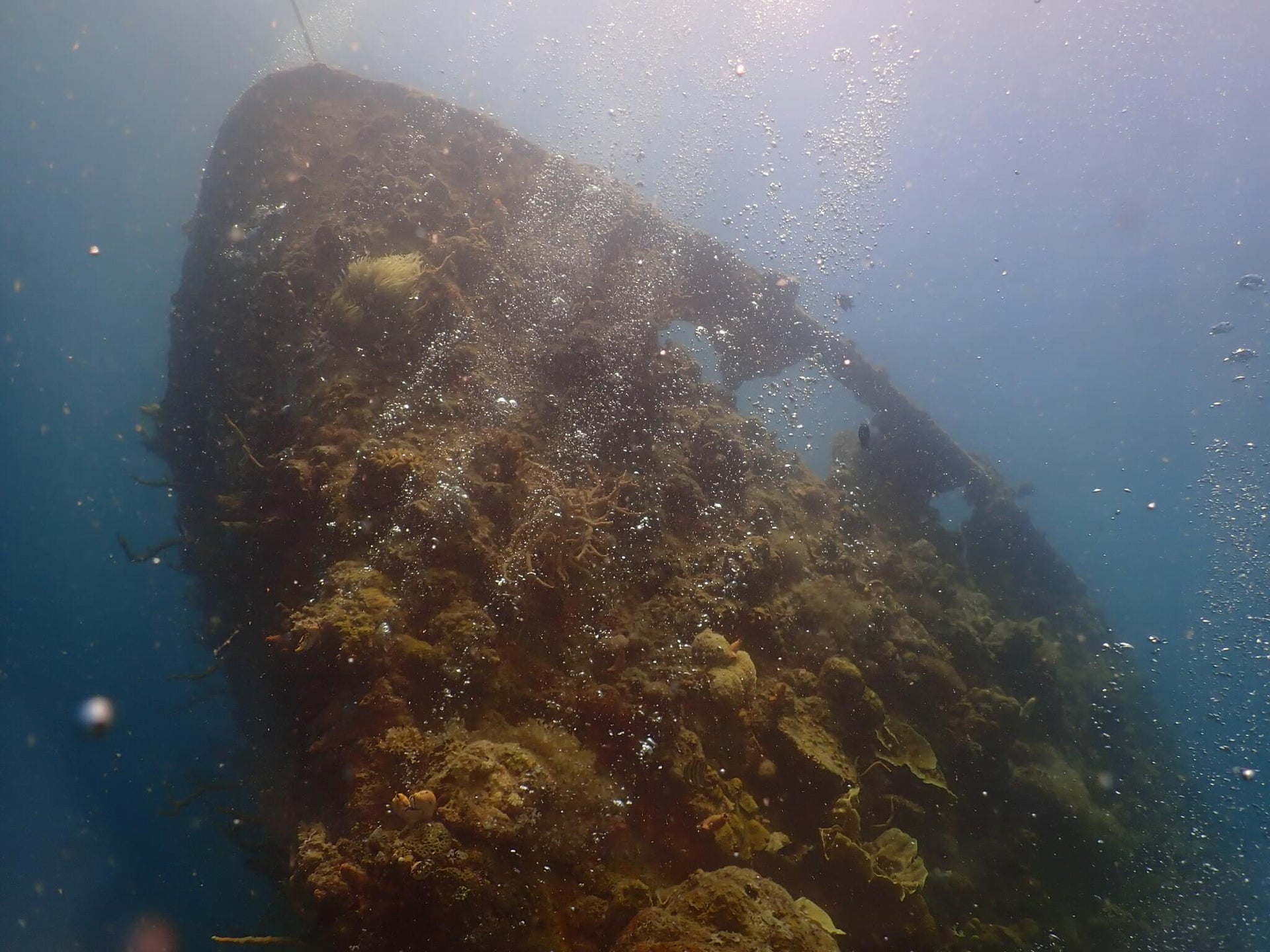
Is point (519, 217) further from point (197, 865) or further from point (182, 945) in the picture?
point (197, 865)

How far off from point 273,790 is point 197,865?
123 ft

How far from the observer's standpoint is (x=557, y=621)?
6.22m

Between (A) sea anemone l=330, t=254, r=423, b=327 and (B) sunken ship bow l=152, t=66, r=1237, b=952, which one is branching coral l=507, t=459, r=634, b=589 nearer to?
(B) sunken ship bow l=152, t=66, r=1237, b=952

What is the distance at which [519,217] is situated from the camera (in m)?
11.0

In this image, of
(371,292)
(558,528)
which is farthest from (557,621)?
(371,292)

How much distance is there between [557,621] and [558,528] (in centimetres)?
100

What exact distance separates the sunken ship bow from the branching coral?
0.04 meters

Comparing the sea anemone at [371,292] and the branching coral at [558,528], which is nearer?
the branching coral at [558,528]

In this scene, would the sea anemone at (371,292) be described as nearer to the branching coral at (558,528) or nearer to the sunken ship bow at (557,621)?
the sunken ship bow at (557,621)

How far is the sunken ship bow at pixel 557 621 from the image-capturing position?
4656mm

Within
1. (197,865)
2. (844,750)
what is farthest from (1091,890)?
(197,865)

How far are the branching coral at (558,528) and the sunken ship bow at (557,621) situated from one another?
0.14ft

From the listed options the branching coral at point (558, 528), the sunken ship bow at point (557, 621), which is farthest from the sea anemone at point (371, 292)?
the branching coral at point (558, 528)

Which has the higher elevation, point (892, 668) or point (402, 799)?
point (892, 668)
